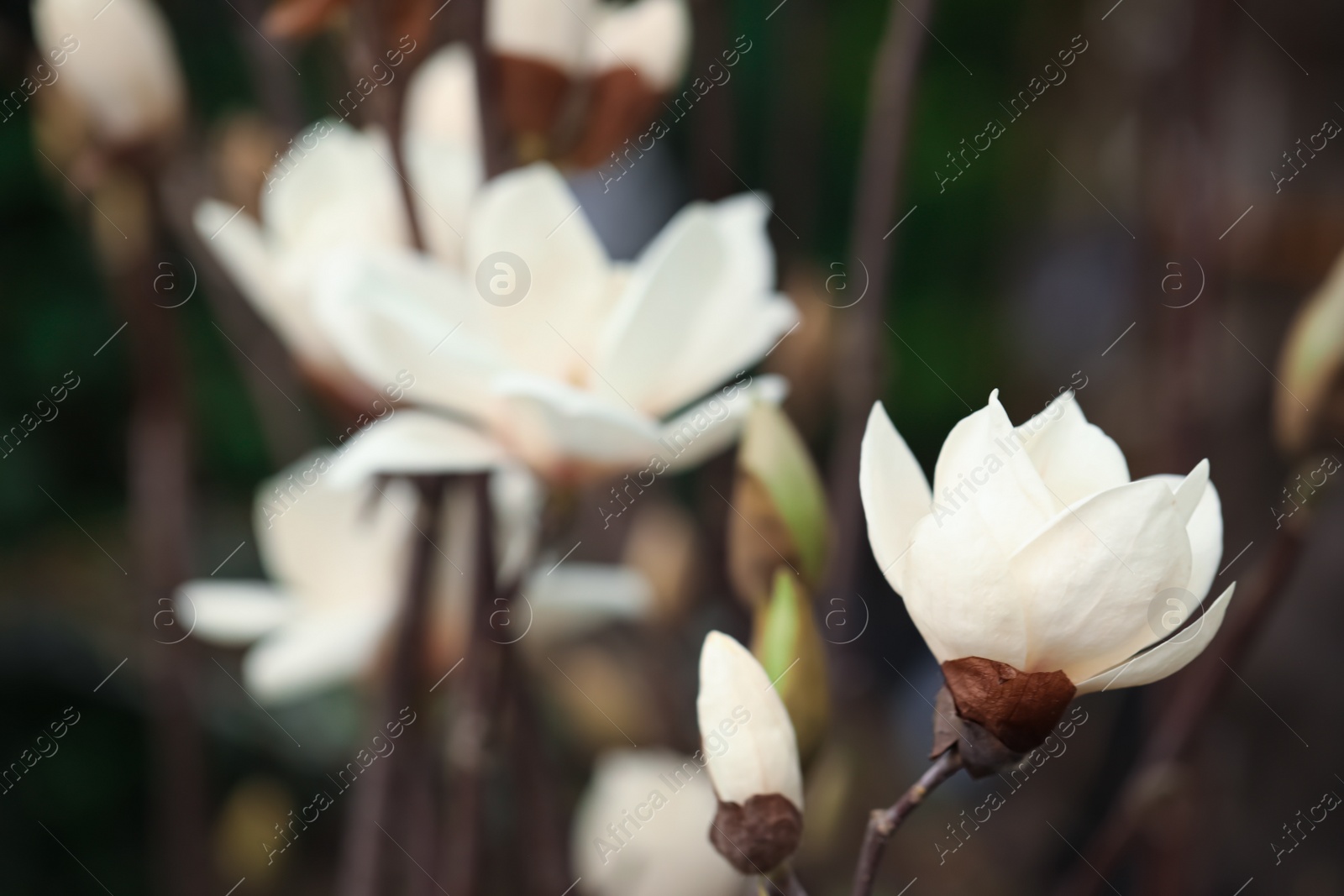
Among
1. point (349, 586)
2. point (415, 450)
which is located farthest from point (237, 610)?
point (415, 450)

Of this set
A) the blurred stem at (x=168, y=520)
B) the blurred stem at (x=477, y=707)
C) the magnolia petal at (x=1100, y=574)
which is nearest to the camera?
the magnolia petal at (x=1100, y=574)

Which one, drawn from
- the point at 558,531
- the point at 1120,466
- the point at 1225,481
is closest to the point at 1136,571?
the point at 1120,466

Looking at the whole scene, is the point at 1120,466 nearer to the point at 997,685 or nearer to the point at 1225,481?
the point at 997,685

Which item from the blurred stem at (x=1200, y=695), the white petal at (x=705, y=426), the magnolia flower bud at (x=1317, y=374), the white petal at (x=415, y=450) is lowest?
the blurred stem at (x=1200, y=695)

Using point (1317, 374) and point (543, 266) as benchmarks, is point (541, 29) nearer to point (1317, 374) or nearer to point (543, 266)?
point (543, 266)

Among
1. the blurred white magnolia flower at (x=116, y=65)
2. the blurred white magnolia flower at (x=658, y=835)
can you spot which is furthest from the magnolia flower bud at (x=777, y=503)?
the blurred white magnolia flower at (x=116, y=65)

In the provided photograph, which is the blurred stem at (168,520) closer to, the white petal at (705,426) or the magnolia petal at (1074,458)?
the white petal at (705,426)
